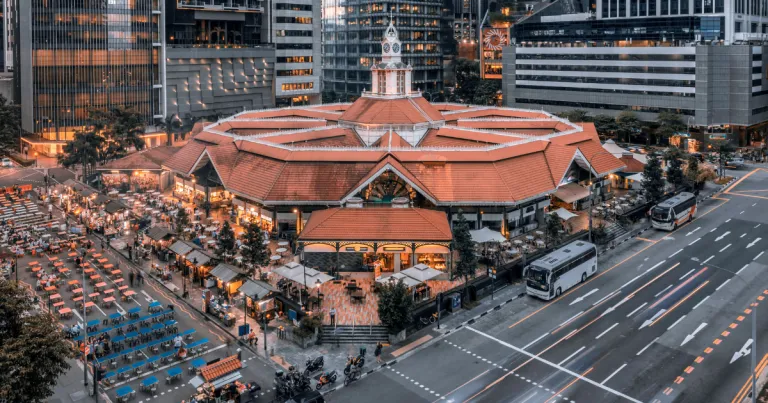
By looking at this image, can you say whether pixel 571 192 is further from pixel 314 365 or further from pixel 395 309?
pixel 314 365

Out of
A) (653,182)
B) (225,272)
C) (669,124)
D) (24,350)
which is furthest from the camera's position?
(669,124)

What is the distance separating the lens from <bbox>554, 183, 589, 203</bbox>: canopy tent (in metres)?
84.5

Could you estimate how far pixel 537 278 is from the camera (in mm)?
57938

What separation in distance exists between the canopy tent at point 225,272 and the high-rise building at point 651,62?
109m

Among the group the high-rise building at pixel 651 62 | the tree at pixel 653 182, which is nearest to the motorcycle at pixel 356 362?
the tree at pixel 653 182

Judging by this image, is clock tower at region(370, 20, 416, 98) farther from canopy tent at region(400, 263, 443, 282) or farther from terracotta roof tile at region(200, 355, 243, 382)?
terracotta roof tile at region(200, 355, 243, 382)

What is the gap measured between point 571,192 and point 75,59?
109 metres

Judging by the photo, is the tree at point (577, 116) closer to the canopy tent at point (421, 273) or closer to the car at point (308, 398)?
the canopy tent at point (421, 273)

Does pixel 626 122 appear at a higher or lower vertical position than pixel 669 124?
higher

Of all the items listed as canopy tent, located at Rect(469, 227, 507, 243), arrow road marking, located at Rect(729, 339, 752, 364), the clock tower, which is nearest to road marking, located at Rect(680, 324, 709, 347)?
arrow road marking, located at Rect(729, 339, 752, 364)

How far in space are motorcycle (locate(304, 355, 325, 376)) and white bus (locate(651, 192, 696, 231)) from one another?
50917mm

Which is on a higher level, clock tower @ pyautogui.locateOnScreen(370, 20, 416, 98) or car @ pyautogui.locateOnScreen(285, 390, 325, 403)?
clock tower @ pyautogui.locateOnScreen(370, 20, 416, 98)

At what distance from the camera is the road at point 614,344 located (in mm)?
43125

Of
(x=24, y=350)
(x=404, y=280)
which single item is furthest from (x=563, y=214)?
(x=24, y=350)
